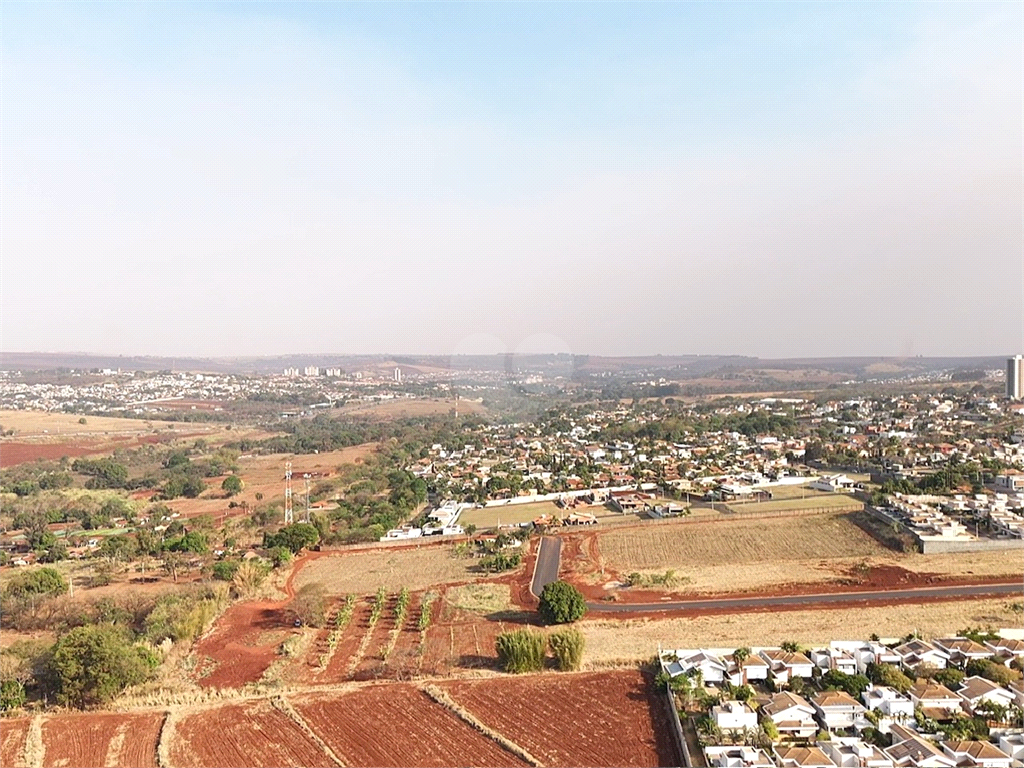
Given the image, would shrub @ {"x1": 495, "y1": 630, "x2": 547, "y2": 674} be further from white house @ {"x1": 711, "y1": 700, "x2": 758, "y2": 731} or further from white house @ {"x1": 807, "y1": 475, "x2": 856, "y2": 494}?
white house @ {"x1": 807, "y1": 475, "x2": 856, "y2": 494}

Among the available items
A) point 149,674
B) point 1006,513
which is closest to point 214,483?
point 149,674

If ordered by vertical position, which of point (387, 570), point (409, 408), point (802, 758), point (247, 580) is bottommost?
point (387, 570)

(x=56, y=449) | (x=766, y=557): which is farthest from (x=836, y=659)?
(x=56, y=449)

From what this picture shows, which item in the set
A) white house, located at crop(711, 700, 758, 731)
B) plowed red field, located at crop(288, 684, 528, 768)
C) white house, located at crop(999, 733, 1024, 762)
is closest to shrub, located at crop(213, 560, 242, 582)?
plowed red field, located at crop(288, 684, 528, 768)

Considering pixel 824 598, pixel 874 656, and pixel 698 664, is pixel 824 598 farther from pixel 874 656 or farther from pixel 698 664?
pixel 698 664

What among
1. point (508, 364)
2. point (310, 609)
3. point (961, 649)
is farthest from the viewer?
point (508, 364)

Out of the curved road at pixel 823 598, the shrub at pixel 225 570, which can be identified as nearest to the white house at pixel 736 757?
the curved road at pixel 823 598
